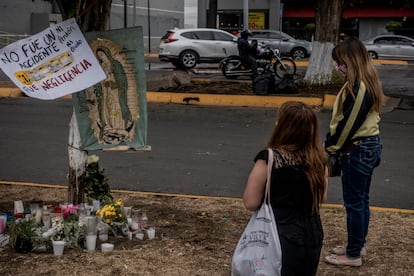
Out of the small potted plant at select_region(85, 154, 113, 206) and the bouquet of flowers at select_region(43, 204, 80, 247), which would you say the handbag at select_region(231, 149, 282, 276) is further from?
the small potted plant at select_region(85, 154, 113, 206)

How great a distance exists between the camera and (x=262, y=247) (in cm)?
318

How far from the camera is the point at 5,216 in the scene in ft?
16.6

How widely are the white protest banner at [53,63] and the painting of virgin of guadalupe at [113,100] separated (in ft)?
0.90

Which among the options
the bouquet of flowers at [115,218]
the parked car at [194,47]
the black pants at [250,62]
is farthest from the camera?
the parked car at [194,47]

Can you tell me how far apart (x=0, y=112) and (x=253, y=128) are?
5.34 metres

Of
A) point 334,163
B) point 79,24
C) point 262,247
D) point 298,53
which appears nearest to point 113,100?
point 79,24

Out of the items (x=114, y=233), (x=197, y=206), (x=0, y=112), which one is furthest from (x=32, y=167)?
(x=0, y=112)

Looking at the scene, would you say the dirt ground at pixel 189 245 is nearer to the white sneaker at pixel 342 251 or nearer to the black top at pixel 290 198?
the white sneaker at pixel 342 251

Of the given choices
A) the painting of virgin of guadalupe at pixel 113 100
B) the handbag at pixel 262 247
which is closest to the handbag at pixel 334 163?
the handbag at pixel 262 247

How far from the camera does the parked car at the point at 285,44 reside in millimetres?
30781

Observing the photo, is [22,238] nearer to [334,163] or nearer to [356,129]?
[334,163]

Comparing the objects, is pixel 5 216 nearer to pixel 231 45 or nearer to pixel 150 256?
pixel 150 256

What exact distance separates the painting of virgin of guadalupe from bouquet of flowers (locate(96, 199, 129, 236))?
543mm

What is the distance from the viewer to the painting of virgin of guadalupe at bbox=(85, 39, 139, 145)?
5086mm
